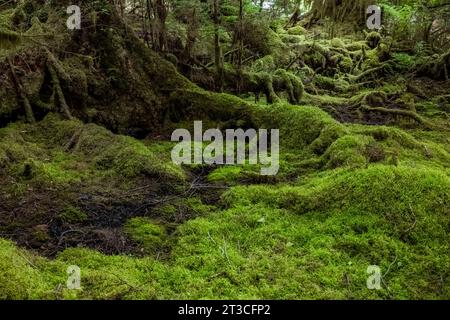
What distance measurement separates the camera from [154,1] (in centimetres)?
999

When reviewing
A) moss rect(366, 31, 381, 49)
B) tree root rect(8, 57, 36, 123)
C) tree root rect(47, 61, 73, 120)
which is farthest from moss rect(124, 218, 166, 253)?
moss rect(366, 31, 381, 49)

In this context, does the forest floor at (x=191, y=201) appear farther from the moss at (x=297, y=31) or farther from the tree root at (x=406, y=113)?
the moss at (x=297, y=31)

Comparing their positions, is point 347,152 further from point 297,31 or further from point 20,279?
point 297,31

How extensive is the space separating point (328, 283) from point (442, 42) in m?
16.8

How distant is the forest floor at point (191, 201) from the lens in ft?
13.5

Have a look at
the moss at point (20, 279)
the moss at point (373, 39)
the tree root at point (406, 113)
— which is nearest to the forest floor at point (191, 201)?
the moss at point (20, 279)

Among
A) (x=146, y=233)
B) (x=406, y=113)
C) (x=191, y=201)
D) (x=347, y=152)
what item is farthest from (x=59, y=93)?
(x=406, y=113)

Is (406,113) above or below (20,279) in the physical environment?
above

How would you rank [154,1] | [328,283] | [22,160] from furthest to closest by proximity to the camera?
1. [154,1]
2. [22,160]
3. [328,283]

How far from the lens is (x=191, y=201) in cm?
606

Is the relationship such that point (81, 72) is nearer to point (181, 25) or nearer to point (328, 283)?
point (181, 25)
